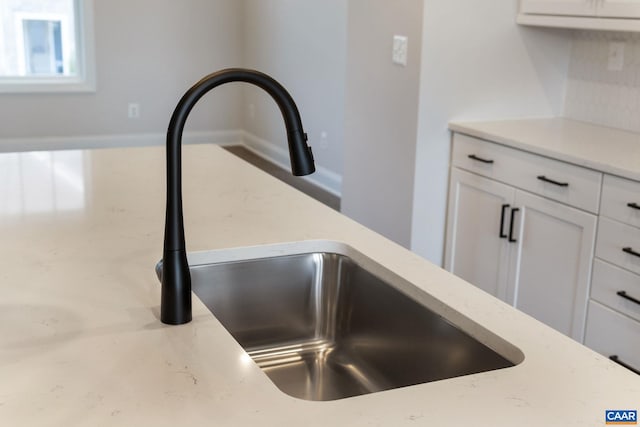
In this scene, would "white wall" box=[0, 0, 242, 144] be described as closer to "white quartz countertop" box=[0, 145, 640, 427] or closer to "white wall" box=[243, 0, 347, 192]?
"white wall" box=[243, 0, 347, 192]

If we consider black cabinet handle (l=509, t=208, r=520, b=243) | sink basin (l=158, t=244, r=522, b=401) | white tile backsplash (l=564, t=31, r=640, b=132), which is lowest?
black cabinet handle (l=509, t=208, r=520, b=243)

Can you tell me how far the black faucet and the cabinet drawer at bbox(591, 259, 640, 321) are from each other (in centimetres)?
171

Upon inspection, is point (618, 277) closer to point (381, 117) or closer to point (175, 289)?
point (381, 117)

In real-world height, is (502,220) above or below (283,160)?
above

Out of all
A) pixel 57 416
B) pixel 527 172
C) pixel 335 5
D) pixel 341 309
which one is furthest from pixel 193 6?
pixel 57 416

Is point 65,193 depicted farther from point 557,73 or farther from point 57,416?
point 557,73

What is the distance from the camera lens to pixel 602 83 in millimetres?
3395

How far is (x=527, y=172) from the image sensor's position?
2969mm

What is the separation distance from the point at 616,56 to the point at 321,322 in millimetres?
2221

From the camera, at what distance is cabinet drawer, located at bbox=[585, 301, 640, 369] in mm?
2564

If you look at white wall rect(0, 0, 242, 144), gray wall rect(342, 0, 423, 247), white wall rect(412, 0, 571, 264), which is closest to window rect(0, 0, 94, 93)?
white wall rect(0, 0, 242, 144)

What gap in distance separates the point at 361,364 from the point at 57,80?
226 inches

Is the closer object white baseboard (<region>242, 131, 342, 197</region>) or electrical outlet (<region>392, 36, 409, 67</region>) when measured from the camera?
electrical outlet (<region>392, 36, 409, 67</region>)

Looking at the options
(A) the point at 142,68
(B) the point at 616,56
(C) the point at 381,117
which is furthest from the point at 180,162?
(A) the point at 142,68
